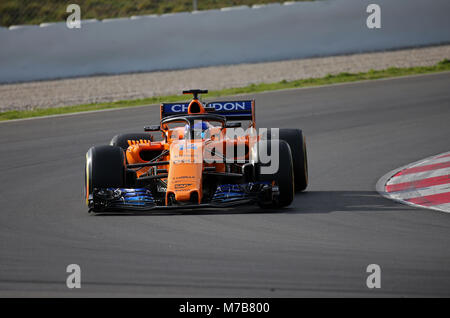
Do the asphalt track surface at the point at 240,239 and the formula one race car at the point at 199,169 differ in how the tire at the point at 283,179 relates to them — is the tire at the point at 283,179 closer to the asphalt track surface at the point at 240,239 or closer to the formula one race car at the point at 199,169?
the formula one race car at the point at 199,169

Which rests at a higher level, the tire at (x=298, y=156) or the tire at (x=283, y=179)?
the tire at (x=298, y=156)

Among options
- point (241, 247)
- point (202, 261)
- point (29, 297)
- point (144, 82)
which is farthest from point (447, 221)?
point (144, 82)

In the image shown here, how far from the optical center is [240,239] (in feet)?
24.9

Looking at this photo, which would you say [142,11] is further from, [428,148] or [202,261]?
[202,261]

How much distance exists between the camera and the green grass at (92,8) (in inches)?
976

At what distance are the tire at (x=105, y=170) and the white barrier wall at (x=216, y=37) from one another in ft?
48.1

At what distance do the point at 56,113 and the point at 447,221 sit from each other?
12265 millimetres

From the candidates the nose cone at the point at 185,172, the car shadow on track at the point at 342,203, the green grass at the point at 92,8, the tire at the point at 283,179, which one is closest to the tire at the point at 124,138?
the nose cone at the point at 185,172

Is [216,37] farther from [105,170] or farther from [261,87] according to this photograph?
[105,170]

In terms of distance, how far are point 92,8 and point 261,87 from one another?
9.15m

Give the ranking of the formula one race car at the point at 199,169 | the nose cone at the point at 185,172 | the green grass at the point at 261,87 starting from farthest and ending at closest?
the green grass at the point at 261,87, the formula one race car at the point at 199,169, the nose cone at the point at 185,172

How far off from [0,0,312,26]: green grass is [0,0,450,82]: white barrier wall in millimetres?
1651

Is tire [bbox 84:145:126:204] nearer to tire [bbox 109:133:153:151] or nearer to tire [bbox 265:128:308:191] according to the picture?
tire [bbox 109:133:153:151]

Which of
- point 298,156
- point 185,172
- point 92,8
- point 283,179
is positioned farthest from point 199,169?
point 92,8
